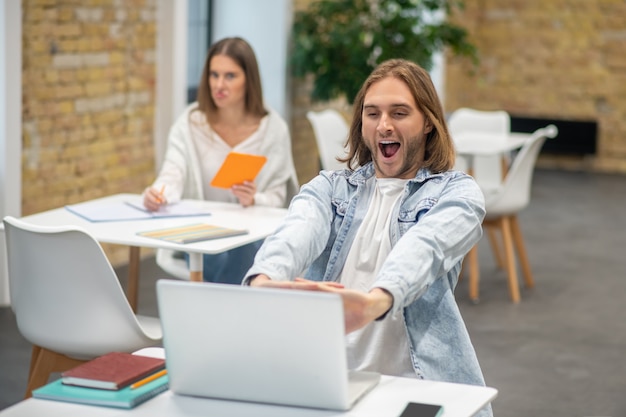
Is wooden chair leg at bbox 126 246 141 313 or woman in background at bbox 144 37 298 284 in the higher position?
woman in background at bbox 144 37 298 284

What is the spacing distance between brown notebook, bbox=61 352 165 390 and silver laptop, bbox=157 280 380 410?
0.11 metres

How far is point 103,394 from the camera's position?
1.81 meters

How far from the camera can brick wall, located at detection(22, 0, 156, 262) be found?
5238 millimetres

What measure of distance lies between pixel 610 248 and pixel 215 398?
224 inches

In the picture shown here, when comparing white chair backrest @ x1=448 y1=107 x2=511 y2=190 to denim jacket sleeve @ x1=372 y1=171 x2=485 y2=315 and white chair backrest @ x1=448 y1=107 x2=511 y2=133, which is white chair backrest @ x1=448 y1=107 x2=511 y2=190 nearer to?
white chair backrest @ x1=448 y1=107 x2=511 y2=133

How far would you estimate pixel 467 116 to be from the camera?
6773 millimetres

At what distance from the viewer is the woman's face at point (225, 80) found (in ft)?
13.7

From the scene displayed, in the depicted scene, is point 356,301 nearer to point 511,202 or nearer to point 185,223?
point 185,223

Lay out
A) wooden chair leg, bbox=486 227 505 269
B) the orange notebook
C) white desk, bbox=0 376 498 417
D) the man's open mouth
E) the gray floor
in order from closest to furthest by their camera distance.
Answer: white desk, bbox=0 376 498 417
the man's open mouth
the orange notebook
the gray floor
wooden chair leg, bbox=486 227 505 269

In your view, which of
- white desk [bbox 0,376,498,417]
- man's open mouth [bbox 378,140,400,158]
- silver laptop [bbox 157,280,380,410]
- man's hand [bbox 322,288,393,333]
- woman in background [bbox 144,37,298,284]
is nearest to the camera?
silver laptop [bbox 157,280,380,410]

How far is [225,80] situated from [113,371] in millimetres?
2426

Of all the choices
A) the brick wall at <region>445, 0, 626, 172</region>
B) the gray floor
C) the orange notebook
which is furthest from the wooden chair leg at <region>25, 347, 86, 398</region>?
the brick wall at <region>445, 0, 626, 172</region>

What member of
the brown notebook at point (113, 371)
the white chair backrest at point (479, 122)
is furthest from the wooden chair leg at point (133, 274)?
the white chair backrest at point (479, 122)

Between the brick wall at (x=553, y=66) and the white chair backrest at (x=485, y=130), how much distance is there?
440 centimetres
